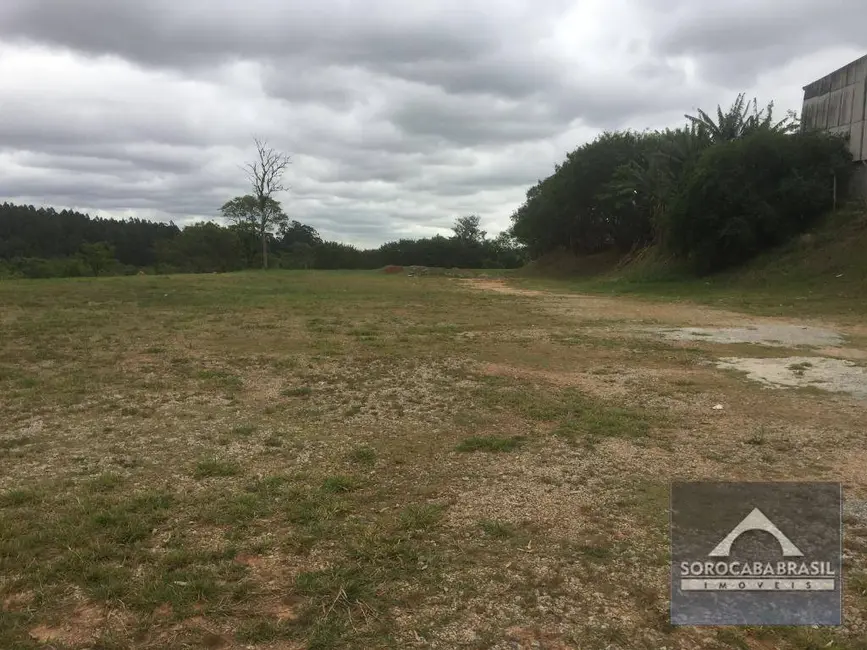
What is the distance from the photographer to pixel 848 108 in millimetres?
23016

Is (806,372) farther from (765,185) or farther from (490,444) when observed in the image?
(765,185)

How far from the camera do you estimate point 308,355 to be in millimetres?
9250

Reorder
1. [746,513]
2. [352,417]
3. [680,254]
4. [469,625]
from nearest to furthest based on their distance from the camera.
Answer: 1. [469,625]
2. [746,513]
3. [352,417]
4. [680,254]

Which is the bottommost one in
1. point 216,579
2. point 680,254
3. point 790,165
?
point 216,579

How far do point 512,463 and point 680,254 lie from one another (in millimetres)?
24651

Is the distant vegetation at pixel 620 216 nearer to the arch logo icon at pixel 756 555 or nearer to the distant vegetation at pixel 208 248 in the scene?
the distant vegetation at pixel 208 248

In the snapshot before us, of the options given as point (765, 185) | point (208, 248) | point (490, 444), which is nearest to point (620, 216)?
point (765, 185)

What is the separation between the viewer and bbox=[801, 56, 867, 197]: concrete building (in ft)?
72.5

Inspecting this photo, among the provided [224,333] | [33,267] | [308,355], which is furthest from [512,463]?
[33,267]

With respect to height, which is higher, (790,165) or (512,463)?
(790,165)

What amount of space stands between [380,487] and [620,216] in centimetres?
3604

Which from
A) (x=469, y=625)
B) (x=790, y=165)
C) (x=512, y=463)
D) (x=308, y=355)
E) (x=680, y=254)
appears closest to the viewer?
(x=469, y=625)

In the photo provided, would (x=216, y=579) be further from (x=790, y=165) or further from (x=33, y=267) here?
(x=33, y=267)

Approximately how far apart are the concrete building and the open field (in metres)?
17.0
